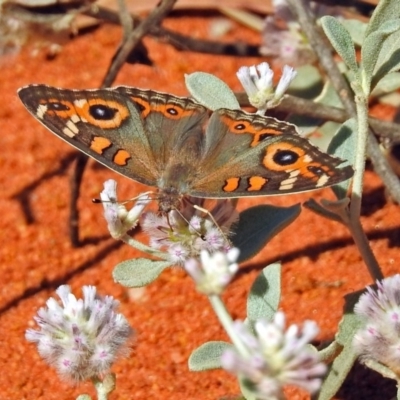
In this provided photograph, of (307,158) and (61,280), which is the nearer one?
(307,158)

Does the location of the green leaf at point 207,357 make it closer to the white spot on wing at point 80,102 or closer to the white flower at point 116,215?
the white flower at point 116,215

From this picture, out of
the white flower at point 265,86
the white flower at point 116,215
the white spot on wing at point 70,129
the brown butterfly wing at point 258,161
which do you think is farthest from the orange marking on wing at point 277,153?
the white spot on wing at point 70,129

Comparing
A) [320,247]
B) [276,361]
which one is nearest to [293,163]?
[276,361]

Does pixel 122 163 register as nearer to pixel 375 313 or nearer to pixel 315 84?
pixel 375 313

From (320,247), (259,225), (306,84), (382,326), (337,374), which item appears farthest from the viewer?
(306,84)

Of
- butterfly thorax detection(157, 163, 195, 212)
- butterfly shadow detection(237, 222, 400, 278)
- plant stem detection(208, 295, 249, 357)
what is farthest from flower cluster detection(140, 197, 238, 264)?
butterfly shadow detection(237, 222, 400, 278)

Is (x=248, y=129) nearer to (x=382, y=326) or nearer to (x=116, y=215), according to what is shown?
(x=116, y=215)

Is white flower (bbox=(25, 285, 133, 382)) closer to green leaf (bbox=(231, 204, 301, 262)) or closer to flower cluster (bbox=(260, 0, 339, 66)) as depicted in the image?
green leaf (bbox=(231, 204, 301, 262))

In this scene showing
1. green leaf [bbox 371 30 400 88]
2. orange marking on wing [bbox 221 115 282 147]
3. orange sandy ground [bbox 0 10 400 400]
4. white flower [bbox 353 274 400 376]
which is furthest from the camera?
orange sandy ground [bbox 0 10 400 400]
